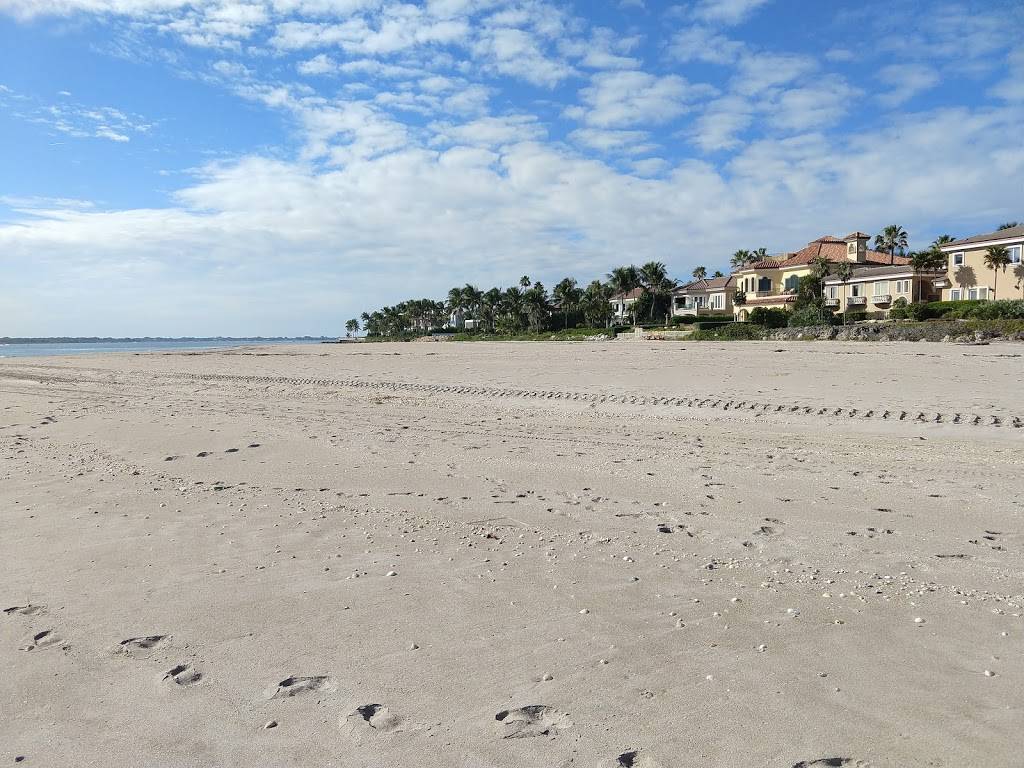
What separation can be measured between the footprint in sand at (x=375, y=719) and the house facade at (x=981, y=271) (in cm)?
5753

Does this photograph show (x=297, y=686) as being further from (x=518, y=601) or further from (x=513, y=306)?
(x=513, y=306)

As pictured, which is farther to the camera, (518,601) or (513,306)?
(513,306)

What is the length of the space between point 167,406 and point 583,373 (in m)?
9.81

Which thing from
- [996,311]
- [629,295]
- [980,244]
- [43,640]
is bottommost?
[43,640]

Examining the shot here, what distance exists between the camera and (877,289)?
59094 millimetres

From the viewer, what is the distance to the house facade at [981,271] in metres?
48.2

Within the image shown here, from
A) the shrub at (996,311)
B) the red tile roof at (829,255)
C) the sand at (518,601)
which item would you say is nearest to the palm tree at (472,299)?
the red tile roof at (829,255)

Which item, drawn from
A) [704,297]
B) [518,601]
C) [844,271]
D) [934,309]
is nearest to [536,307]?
[704,297]

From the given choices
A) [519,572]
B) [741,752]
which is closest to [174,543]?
[519,572]

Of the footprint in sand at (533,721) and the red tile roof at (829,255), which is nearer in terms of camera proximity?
the footprint in sand at (533,721)

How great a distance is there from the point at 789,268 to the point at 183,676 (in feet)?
232

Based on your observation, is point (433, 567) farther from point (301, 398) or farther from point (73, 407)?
point (73, 407)

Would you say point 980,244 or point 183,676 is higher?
point 980,244

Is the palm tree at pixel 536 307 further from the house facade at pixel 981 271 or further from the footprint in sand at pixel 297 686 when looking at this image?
the footprint in sand at pixel 297 686
